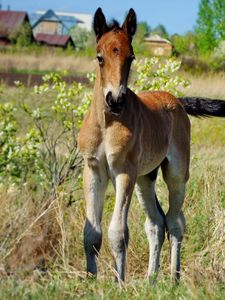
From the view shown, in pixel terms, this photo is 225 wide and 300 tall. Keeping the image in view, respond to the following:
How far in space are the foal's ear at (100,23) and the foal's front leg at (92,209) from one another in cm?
121

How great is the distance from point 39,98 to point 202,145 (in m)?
7.76

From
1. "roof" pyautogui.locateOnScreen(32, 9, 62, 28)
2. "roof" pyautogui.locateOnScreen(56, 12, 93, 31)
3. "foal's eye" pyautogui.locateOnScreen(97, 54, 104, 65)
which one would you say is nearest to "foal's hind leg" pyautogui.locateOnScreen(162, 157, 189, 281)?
"foal's eye" pyautogui.locateOnScreen(97, 54, 104, 65)

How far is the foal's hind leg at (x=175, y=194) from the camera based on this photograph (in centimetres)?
960

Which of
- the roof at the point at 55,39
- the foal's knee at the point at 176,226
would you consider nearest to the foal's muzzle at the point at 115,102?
the foal's knee at the point at 176,226

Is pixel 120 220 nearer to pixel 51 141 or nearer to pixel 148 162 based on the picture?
pixel 148 162

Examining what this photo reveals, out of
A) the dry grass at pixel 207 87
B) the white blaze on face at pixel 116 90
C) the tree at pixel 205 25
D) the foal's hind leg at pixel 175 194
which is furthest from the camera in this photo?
the tree at pixel 205 25

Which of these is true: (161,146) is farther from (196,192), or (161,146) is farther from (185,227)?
(196,192)

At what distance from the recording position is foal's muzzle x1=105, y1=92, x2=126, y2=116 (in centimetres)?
777

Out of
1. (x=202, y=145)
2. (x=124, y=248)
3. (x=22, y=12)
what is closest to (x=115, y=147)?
(x=124, y=248)

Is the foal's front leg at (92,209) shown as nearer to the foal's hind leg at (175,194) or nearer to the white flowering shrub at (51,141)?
the foal's hind leg at (175,194)

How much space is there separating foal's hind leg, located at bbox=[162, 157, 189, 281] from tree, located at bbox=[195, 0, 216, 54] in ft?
129

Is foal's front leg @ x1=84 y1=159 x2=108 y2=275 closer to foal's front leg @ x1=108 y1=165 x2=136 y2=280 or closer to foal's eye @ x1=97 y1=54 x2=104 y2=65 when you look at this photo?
foal's front leg @ x1=108 y1=165 x2=136 y2=280

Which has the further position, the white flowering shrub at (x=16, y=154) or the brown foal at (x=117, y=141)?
the white flowering shrub at (x=16, y=154)

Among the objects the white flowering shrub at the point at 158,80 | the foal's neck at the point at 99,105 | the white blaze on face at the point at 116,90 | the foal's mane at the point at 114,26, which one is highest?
the foal's mane at the point at 114,26
